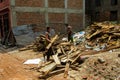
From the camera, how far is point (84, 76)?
9.26 metres

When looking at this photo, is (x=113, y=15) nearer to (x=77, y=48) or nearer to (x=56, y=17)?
(x=56, y=17)

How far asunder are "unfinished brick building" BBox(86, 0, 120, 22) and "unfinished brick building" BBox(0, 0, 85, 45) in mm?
5540

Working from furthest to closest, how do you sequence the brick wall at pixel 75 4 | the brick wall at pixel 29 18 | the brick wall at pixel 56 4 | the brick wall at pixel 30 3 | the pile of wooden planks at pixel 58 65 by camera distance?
the brick wall at pixel 75 4
the brick wall at pixel 56 4
the brick wall at pixel 29 18
the brick wall at pixel 30 3
the pile of wooden planks at pixel 58 65

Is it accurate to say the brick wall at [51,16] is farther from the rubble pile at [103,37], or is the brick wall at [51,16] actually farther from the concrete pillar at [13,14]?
the rubble pile at [103,37]

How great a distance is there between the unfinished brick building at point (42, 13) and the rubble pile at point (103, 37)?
24.6 feet

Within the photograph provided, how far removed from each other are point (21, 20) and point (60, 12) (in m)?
4.75

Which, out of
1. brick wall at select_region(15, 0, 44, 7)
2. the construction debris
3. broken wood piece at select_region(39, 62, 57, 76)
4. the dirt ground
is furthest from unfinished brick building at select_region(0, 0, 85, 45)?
broken wood piece at select_region(39, 62, 57, 76)

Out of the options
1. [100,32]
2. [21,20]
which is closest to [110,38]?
[100,32]

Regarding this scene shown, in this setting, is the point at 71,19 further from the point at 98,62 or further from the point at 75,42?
the point at 98,62

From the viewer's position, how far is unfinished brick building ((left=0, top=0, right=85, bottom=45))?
→ 21828 millimetres

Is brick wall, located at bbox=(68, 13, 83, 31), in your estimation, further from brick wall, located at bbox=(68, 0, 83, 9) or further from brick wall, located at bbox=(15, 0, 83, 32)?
brick wall, located at bbox=(68, 0, 83, 9)

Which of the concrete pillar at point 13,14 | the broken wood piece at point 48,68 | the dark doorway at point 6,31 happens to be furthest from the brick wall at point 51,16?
the broken wood piece at point 48,68

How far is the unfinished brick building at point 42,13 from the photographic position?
21828mm

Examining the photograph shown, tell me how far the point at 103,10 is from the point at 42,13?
13335 millimetres
